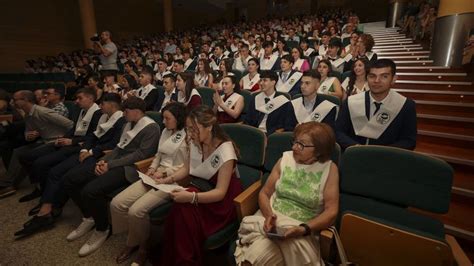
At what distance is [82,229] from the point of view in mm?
2184

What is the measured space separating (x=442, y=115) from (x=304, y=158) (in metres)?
2.50

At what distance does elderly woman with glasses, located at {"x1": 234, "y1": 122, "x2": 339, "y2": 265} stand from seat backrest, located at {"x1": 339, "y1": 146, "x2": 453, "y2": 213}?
0.85 feet

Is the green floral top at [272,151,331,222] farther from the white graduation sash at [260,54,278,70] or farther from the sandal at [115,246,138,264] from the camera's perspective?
the white graduation sash at [260,54,278,70]

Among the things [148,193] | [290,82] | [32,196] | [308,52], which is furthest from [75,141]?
[308,52]

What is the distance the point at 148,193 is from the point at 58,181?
3.81 ft

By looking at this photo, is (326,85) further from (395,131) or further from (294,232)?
(294,232)

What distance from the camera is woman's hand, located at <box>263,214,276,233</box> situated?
1.27 metres

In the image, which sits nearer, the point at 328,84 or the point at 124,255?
the point at 124,255

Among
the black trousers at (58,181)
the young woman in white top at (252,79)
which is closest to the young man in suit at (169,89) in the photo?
the young woman in white top at (252,79)

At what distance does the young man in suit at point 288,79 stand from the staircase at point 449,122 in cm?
144

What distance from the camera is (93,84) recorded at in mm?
3756

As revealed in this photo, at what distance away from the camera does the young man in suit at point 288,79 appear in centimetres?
391

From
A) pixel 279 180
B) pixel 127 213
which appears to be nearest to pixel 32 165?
pixel 127 213

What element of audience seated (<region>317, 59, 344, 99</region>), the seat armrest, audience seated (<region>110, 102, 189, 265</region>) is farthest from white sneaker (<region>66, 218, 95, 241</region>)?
audience seated (<region>317, 59, 344, 99</region>)
